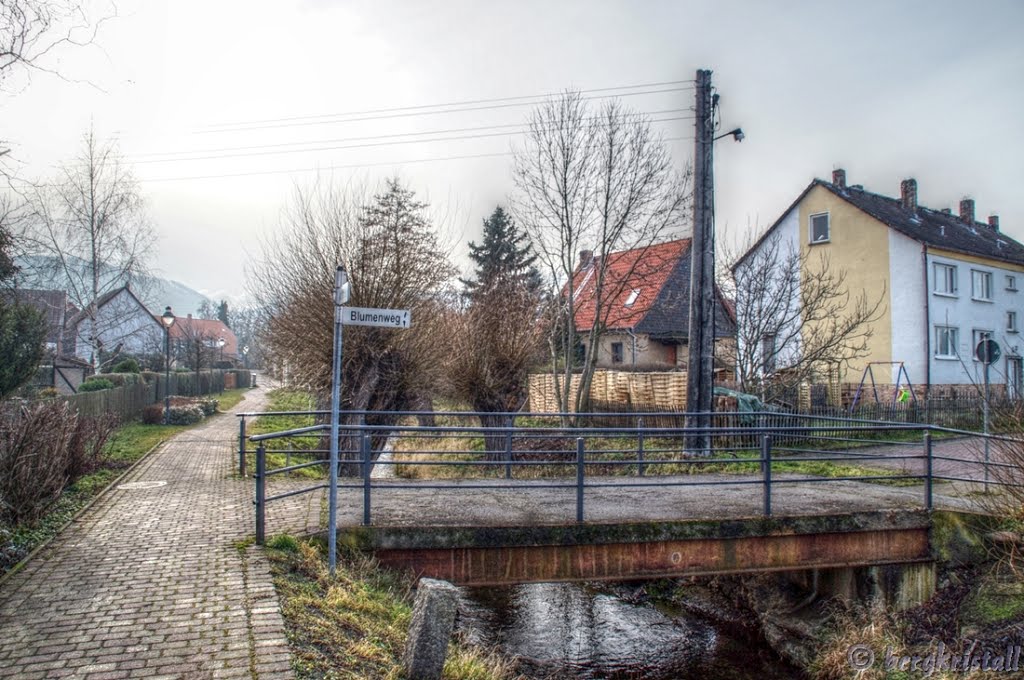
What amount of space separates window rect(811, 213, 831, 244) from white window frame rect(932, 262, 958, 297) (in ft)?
13.6

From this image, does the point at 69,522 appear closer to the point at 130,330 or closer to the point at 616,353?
the point at 616,353

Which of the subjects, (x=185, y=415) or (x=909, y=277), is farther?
(x=909, y=277)

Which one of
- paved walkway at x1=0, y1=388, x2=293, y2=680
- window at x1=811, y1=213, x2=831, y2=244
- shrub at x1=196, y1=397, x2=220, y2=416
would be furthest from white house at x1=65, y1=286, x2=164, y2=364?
window at x1=811, y1=213, x2=831, y2=244

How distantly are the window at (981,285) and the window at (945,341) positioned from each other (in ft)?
7.62

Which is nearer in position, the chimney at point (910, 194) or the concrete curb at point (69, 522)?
the concrete curb at point (69, 522)

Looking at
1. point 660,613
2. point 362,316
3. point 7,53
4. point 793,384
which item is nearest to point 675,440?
point 793,384

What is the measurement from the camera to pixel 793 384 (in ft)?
55.5

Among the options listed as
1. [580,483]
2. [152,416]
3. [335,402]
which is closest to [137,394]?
[152,416]

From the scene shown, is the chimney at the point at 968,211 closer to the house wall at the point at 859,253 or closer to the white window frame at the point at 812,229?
the white window frame at the point at 812,229

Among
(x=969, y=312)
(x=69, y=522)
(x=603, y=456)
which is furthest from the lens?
(x=969, y=312)

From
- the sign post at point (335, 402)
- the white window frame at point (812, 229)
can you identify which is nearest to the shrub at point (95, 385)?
the sign post at point (335, 402)

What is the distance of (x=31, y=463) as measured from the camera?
791 centimetres

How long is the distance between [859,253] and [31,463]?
92.2 ft

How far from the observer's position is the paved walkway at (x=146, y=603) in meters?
4.29
